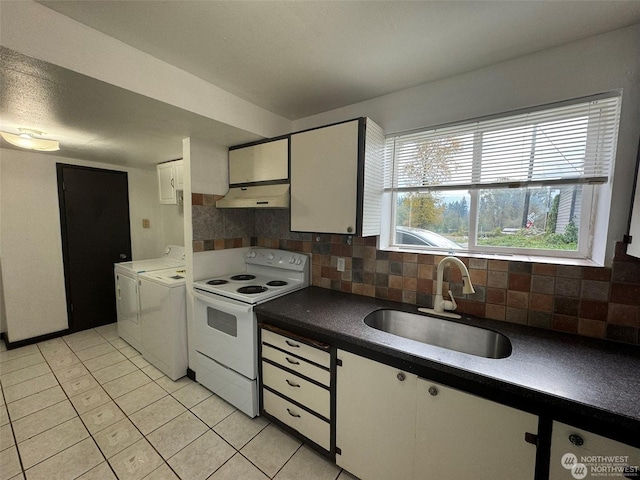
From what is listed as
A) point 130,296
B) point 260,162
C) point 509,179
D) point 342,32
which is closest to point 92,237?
point 130,296

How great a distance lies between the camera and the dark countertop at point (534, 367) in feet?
2.76

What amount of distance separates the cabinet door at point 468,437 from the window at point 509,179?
3.21 ft

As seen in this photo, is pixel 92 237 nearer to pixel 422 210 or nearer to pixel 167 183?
pixel 167 183

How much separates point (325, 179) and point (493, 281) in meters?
1.24

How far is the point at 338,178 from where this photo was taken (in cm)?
171

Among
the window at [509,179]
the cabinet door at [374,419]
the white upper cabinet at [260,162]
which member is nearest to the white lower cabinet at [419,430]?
the cabinet door at [374,419]

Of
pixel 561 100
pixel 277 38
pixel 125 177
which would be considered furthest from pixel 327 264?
pixel 125 177

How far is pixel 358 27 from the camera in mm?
1194

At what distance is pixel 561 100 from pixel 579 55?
0.68ft

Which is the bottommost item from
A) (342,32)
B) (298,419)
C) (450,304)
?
(298,419)

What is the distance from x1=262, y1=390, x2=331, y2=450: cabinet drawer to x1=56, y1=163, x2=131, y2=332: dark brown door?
296cm

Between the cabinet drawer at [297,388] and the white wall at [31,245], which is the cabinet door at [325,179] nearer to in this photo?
the cabinet drawer at [297,388]

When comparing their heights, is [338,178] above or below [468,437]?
above

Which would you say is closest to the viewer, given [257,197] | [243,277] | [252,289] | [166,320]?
[252,289]
